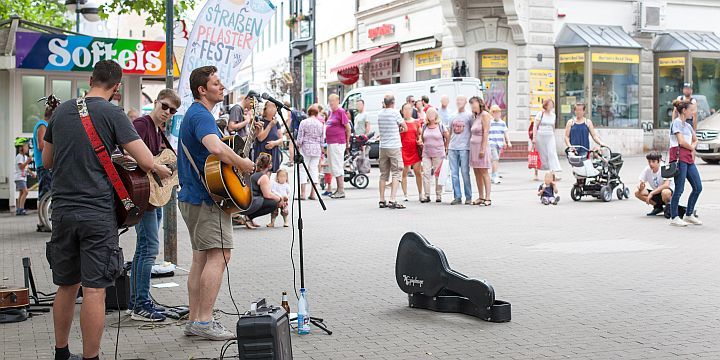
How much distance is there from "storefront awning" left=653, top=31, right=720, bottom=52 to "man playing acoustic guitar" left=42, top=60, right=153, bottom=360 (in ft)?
98.8

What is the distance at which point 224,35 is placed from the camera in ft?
32.5

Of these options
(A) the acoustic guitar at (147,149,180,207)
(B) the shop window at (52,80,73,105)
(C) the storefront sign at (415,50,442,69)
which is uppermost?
(C) the storefront sign at (415,50,442,69)

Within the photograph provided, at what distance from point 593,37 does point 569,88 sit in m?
1.78

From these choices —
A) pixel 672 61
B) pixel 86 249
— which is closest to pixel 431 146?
pixel 86 249

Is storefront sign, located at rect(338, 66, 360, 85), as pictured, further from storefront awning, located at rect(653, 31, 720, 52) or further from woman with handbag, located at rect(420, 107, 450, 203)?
woman with handbag, located at rect(420, 107, 450, 203)

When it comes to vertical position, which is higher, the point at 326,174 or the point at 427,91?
the point at 427,91

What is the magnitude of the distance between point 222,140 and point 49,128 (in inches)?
55.6

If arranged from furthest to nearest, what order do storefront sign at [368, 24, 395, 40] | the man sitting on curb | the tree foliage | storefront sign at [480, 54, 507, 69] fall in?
storefront sign at [368, 24, 395, 40], storefront sign at [480, 54, 507, 69], the tree foliage, the man sitting on curb

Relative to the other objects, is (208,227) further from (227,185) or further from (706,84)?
(706,84)

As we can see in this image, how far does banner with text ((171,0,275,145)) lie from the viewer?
32.2ft

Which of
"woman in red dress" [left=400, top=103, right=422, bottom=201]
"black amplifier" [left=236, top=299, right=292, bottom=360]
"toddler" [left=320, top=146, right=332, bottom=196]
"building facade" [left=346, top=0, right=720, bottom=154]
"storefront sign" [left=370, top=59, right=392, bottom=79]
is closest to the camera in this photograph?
"black amplifier" [left=236, top=299, right=292, bottom=360]

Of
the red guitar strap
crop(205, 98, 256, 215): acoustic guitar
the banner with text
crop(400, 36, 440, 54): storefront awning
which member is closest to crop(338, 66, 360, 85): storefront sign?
crop(400, 36, 440, 54): storefront awning

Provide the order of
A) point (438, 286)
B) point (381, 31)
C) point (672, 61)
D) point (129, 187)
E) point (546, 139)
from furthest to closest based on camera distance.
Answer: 1. point (381, 31)
2. point (672, 61)
3. point (546, 139)
4. point (438, 286)
5. point (129, 187)

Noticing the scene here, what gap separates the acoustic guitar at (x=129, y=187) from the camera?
240 inches
